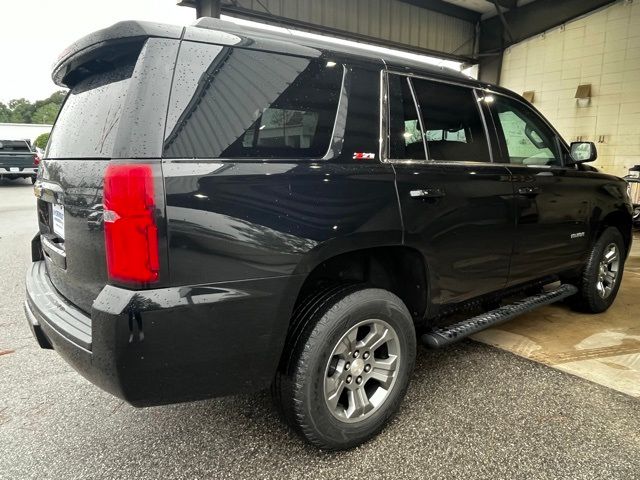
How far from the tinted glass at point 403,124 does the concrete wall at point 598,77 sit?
9.49m

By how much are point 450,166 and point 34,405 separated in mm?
2737

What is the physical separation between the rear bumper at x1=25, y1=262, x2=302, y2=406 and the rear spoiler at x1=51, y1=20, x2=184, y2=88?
0.95 metres

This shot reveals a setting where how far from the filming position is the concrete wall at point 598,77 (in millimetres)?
9383

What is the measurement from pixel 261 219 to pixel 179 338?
0.54 metres

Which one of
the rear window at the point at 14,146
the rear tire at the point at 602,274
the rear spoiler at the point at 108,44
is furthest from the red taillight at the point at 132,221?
the rear window at the point at 14,146

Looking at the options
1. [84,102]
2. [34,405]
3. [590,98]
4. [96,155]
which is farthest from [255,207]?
[590,98]

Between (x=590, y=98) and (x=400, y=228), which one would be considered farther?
(x=590, y=98)

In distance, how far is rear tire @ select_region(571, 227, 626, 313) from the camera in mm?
3770

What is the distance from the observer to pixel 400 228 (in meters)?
2.18

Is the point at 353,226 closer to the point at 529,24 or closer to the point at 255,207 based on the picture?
the point at 255,207

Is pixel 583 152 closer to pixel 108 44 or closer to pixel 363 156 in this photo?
pixel 363 156

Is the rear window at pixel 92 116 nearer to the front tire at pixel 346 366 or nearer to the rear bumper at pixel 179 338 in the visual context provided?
the rear bumper at pixel 179 338

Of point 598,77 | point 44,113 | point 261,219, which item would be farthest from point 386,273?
point 44,113

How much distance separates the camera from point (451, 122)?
8.76 feet
